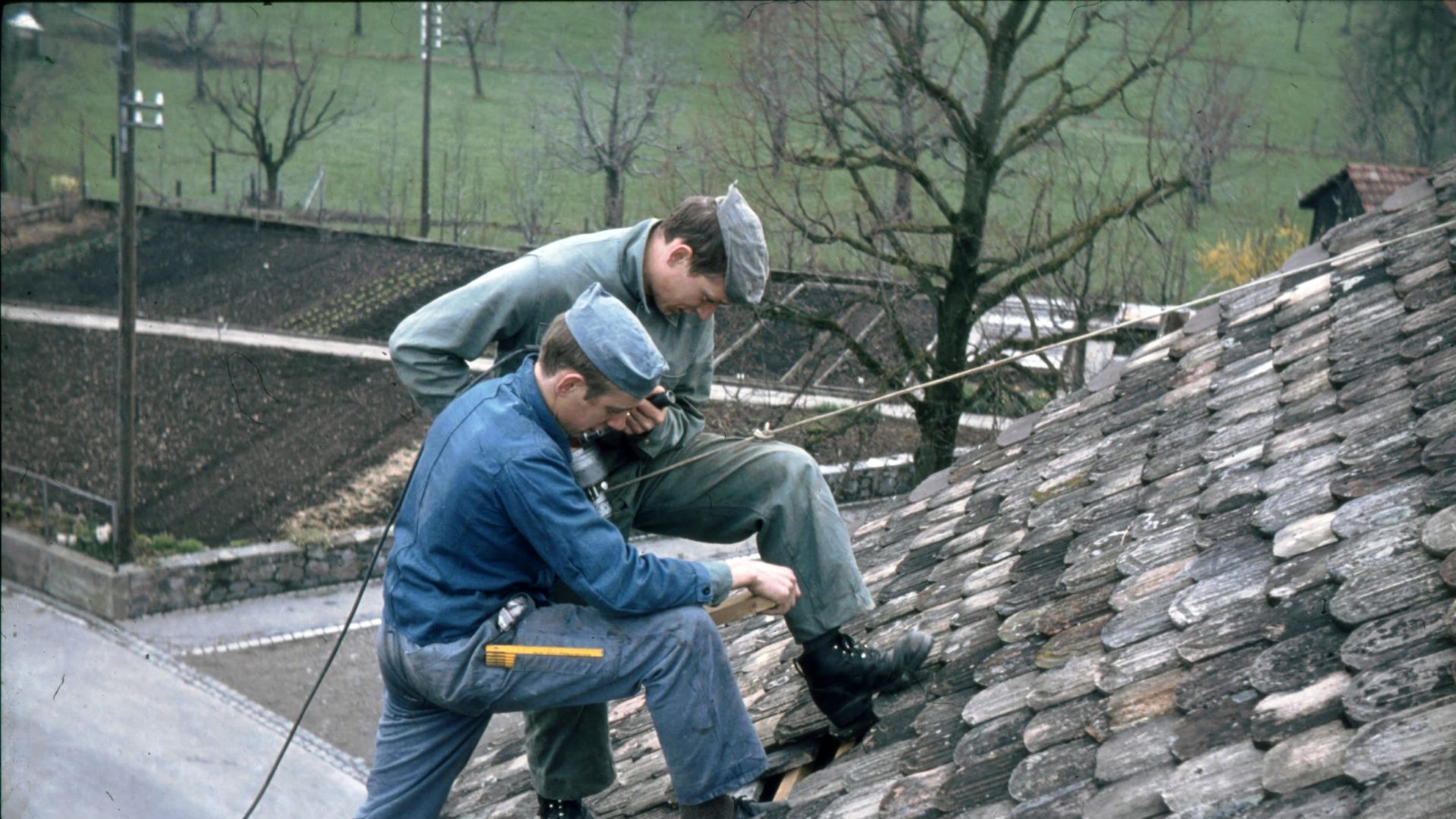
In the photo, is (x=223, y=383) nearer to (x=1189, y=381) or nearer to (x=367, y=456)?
(x=367, y=456)

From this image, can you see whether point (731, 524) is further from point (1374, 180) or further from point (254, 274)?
point (254, 274)

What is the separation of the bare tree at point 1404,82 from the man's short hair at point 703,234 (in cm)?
1359

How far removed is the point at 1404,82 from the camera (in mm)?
18016

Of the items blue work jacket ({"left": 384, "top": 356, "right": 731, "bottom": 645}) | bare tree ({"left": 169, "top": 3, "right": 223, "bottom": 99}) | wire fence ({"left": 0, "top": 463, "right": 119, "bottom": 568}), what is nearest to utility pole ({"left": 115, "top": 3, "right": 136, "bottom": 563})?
wire fence ({"left": 0, "top": 463, "right": 119, "bottom": 568})

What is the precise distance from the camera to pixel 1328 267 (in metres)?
4.63

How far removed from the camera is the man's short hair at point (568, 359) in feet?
9.42

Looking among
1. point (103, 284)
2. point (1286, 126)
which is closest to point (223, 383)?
point (103, 284)

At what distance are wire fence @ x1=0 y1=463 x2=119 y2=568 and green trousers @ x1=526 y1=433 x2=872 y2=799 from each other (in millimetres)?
12707

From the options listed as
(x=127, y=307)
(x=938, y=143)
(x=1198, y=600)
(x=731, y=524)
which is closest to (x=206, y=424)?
(x=127, y=307)

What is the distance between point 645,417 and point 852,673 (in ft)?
2.74

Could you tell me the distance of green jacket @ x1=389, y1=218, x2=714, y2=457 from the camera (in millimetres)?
3314

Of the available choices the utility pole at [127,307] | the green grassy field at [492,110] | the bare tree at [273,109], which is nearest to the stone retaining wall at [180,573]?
the utility pole at [127,307]

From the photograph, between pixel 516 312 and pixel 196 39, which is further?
pixel 196 39

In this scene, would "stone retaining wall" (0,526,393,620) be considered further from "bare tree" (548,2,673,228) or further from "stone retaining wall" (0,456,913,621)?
"bare tree" (548,2,673,228)
